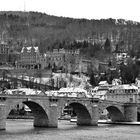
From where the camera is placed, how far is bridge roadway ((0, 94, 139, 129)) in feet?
237

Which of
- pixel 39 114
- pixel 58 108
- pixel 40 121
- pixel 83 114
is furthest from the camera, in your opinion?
pixel 83 114

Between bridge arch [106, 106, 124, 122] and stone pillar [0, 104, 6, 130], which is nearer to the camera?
stone pillar [0, 104, 6, 130]

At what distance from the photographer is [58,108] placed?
268ft

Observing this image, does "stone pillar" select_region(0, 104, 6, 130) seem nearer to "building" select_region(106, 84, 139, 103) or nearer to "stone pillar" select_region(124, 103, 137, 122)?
"stone pillar" select_region(124, 103, 137, 122)

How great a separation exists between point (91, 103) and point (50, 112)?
1225 cm

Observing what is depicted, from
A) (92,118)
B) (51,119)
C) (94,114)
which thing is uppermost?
(94,114)

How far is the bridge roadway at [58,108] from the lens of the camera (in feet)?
237

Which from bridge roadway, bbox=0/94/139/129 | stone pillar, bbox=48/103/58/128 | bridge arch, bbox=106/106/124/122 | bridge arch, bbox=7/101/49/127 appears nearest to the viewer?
bridge roadway, bbox=0/94/139/129

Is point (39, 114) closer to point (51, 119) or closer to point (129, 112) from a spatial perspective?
point (51, 119)

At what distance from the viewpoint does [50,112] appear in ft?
262

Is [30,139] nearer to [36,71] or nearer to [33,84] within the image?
[33,84]

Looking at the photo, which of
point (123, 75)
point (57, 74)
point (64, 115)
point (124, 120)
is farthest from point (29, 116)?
point (57, 74)

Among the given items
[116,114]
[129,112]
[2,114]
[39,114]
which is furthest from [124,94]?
[2,114]

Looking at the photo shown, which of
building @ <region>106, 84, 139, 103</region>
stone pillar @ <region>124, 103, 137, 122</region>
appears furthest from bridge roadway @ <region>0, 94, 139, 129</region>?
building @ <region>106, 84, 139, 103</region>
